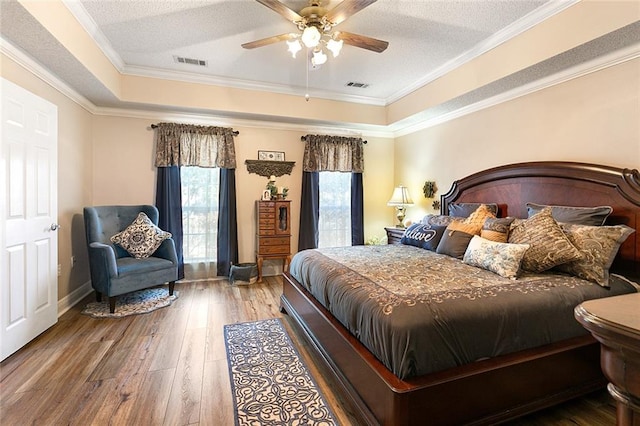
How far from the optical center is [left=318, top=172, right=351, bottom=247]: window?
209 inches

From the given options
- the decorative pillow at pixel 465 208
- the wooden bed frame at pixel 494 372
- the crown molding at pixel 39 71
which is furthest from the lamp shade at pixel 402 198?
the crown molding at pixel 39 71

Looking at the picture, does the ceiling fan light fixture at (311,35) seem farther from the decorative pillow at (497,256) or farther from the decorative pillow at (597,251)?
the decorative pillow at (597,251)

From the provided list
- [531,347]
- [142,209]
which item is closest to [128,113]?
[142,209]

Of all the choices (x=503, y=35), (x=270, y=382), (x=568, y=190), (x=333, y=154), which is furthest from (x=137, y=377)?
(x=503, y=35)

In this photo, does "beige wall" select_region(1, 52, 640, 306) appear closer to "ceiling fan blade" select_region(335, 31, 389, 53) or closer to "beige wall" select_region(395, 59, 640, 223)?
"beige wall" select_region(395, 59, 640, 223)

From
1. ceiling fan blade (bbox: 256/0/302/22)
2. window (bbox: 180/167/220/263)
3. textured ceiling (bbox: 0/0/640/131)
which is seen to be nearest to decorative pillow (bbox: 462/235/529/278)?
textured ceiling (bbox: 0/0/640/131)

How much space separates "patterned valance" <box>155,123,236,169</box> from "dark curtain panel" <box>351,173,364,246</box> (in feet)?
6.68

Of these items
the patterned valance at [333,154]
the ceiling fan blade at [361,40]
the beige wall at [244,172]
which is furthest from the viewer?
the patterned valance at [333,154]

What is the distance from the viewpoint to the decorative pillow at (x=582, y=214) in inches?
95.0

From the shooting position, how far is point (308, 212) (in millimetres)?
5059

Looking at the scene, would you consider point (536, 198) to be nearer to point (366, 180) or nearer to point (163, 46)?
point (366, 180)

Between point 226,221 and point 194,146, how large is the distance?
1.19 m

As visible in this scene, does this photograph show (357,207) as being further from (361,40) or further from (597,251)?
(597,251)

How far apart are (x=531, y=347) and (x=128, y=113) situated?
5144 mm
